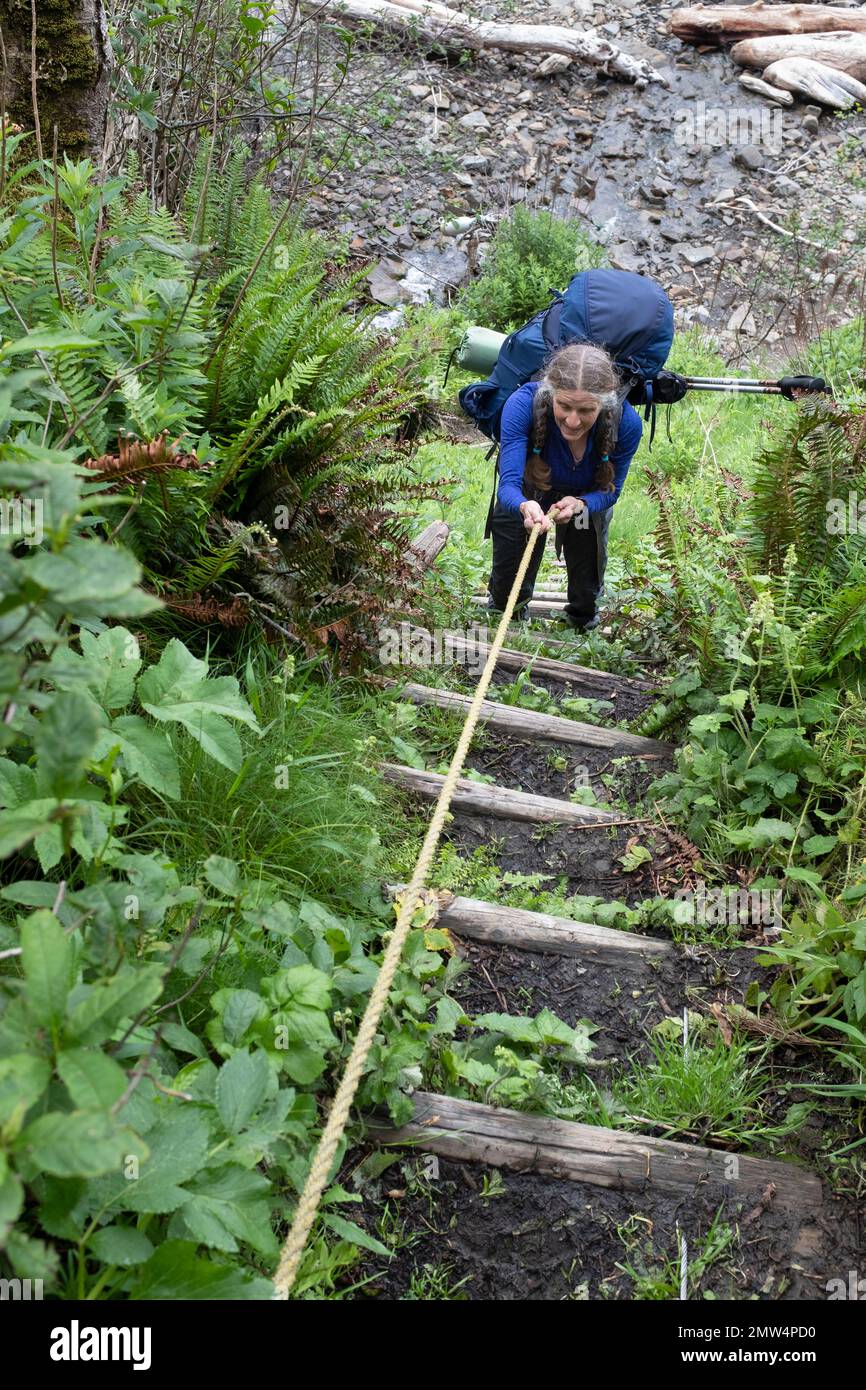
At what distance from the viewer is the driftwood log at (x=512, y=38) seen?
51.1 feet

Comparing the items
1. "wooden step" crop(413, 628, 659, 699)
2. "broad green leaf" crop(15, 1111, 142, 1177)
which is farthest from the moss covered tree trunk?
"broad green leaf" crop(15, 1111, 142, 1177)

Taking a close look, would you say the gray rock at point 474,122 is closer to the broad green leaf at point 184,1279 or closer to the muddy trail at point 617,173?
the muddy trail at point 617,173

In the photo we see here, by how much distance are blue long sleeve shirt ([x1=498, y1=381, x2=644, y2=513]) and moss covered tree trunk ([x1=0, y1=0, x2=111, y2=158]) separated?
256cm

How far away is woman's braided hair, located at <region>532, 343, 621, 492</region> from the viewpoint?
209 inches

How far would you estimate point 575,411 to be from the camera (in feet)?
17.7

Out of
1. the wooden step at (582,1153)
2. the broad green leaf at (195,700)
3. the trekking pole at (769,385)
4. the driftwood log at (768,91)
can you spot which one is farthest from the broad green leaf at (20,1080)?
the driftwood log at (768,91)

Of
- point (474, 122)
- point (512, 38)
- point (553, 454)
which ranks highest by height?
point (512, 38)

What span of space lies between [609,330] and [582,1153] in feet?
14.3

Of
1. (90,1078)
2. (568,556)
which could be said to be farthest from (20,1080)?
(568,556)

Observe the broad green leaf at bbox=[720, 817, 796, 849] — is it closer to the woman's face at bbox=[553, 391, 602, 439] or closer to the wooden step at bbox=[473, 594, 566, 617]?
the woman's face at bbox=[553, 391, 602, 439]

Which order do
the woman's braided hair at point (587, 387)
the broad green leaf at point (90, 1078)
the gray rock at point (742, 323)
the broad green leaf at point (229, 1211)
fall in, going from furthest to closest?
1. the gray rock at point (742, 323)
2. the woman's braided hair at point (587, 387)
3. the broad green leaf at point (229, 1211)
4. the broad green leaf at point (90, 1078)

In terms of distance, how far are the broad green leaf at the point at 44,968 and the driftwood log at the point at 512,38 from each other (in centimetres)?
1685

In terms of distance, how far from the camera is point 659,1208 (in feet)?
9.38

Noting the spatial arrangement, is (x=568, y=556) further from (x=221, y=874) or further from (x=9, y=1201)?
(x=9, y=1201)
